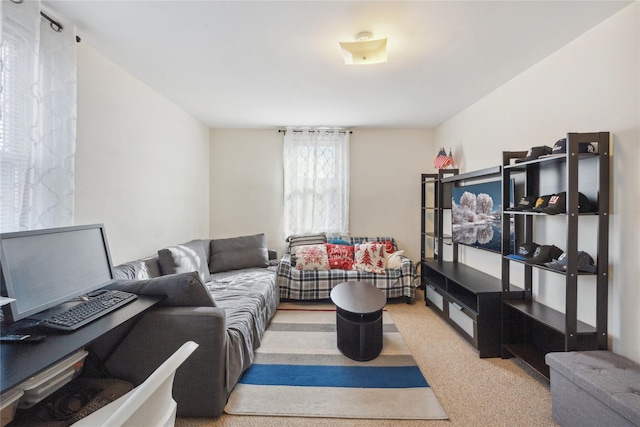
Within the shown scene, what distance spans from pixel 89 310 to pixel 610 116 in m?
3.16

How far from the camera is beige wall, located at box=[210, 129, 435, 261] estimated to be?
440 centimetres

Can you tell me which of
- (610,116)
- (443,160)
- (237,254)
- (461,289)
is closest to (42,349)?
(237,254)

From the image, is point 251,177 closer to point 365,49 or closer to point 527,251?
point 365,49

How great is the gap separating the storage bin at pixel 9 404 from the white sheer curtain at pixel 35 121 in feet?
2.92

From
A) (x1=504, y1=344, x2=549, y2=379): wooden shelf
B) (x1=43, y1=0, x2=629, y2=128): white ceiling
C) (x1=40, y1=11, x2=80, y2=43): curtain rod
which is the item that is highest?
(x1=43, y1=0, x2=629, y2=128): white ceiling

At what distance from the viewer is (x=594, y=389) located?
1.38 metres

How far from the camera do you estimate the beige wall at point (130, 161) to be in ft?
6.82

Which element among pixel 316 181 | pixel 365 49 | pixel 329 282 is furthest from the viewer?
pixel 316 181

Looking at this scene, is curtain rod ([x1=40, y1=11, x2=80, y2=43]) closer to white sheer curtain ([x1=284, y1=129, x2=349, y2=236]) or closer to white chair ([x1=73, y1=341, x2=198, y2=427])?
white chair ([x1=73, y1=341, x2=198, y2=427])

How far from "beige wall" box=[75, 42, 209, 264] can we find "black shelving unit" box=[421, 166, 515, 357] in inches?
123

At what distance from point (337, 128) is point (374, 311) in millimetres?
2909

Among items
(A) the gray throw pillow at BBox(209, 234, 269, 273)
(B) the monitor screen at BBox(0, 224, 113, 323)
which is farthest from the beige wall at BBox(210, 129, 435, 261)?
(B) the monitor screen at BBox(0, 224, 113, 323)

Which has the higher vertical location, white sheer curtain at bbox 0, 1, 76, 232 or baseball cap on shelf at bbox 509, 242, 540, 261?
white sheer curtain at bbox 0, 1, 76, 232

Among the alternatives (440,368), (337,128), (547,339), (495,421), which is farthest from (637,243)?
(337,128)
